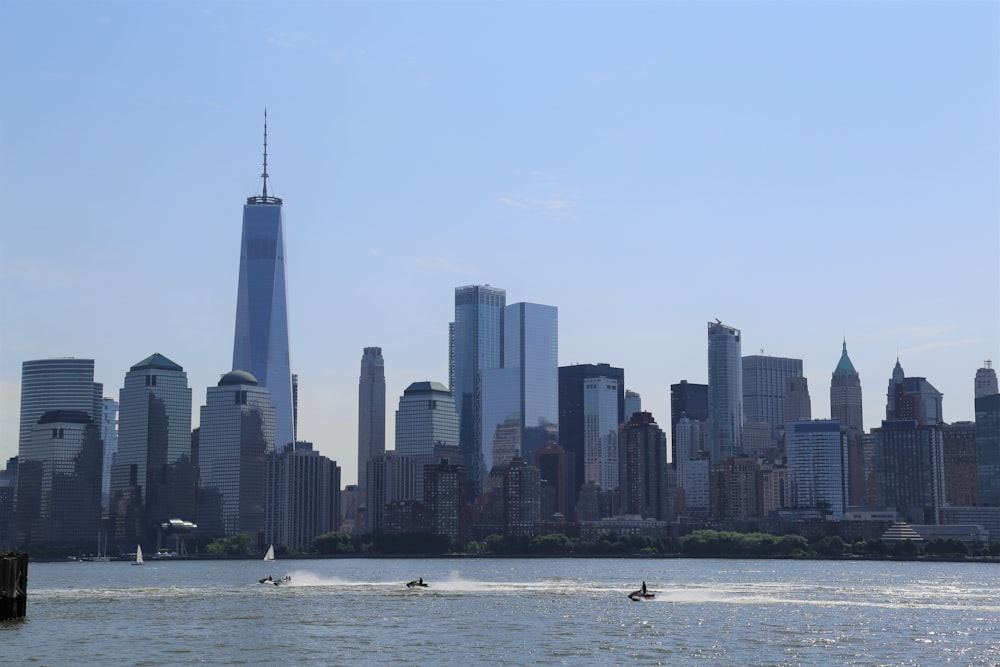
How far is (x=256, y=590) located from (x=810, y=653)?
99.0m

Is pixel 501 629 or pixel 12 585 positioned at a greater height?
pixel 12 585

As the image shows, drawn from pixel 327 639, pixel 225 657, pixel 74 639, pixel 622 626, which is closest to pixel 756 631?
pixel 622 626

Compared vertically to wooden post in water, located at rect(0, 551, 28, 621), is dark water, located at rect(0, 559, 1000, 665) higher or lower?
lower

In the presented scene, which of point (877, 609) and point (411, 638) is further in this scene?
point (877, 609)

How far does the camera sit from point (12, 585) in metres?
119

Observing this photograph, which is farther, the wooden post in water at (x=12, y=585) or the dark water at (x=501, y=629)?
the wooden post in water at (x=12, y=585)

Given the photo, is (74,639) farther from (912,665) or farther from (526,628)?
(912,665)

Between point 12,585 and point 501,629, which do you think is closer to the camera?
point 501,629

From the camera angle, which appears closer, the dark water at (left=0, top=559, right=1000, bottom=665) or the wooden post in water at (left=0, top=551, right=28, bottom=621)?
the dark water at (left=0, top=559, right=1000, bottom=665)

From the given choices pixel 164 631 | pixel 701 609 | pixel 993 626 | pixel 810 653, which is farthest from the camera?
pixel 701 609

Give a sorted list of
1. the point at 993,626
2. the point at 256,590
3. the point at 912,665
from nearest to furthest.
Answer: the point at 912,665 < the point at 993,626 < the point at 256,590

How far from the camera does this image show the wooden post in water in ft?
381

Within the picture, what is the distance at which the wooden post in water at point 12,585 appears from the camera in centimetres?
11604

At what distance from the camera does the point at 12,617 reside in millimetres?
120500
